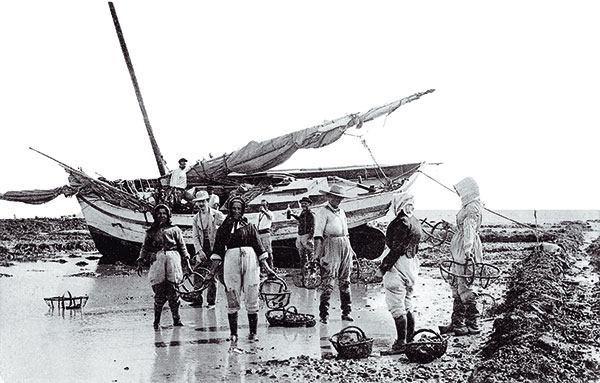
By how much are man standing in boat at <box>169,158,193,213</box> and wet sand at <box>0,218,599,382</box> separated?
3656mm

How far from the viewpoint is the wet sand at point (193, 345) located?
5.52 meters

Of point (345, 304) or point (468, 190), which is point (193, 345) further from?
point (468, 190)

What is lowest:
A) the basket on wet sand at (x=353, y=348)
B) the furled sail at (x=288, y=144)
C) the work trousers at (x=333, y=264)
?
the basket on wet sand at (x=353, y=348)

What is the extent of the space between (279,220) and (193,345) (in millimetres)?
9459

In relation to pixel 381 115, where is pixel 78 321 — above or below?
below

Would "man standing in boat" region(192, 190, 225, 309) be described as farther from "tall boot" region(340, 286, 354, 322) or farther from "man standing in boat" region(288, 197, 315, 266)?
"man standing in boat" region(288, 197, 315, 266)

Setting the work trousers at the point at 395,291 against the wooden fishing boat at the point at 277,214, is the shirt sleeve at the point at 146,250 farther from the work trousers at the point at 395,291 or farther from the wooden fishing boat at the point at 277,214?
the wooden fishing boat at the point at 277,214

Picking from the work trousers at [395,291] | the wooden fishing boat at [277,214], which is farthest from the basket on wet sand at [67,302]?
the work trousers at [395,291]

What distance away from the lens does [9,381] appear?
552 centimetres

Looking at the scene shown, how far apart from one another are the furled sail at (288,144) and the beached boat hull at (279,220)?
2.83ft

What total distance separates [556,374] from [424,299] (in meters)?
5.50

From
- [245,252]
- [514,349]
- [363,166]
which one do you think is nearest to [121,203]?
[363,166]

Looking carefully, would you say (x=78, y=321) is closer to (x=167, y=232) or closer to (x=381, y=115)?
(x=167, y=232)

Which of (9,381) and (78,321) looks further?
(78,321)
